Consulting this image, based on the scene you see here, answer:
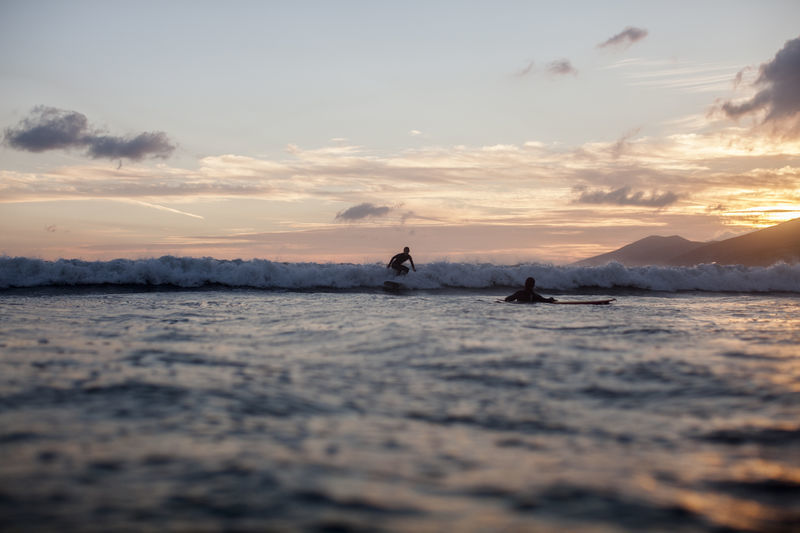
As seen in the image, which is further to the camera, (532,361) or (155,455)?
(532,361)

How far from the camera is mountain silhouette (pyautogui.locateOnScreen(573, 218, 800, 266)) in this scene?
5231cm

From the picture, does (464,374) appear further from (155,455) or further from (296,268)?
(296,268)

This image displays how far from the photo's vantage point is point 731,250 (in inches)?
2527

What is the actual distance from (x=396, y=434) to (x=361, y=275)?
2624cm

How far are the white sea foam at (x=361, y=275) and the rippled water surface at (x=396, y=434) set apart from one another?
18.6 m

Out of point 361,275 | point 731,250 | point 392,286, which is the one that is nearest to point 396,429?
point 392,286

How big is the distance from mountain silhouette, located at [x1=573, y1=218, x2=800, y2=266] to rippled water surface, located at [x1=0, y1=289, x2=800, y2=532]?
35158 millimetres

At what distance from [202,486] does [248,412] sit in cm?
177

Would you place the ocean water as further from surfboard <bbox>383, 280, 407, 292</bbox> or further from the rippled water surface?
surfboard <bbox>383, 280, 407, 292</bbox>

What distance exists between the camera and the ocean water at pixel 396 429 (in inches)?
136

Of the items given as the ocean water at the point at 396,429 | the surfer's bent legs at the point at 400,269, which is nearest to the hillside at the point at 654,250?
the surfer's bent legs at the point at 400,269

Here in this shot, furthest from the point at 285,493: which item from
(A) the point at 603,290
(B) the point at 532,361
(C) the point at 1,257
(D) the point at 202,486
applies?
(A) the point at 603,290

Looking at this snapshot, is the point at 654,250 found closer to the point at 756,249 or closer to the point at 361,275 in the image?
the point at 756,249

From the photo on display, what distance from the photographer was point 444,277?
3234cm
